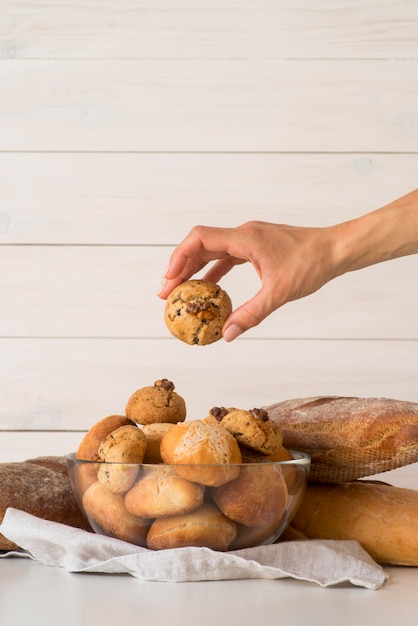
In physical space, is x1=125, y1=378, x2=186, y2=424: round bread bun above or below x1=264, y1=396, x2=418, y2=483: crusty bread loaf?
above

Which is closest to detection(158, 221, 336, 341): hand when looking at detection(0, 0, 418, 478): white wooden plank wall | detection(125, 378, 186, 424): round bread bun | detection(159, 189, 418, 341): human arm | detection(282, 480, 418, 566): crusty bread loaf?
detection(159, 189, 418, 341): human arm

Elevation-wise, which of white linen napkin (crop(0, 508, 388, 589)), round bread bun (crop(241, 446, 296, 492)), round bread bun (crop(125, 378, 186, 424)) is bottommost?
white linen napkin (crop(0, 508, 388, 589))

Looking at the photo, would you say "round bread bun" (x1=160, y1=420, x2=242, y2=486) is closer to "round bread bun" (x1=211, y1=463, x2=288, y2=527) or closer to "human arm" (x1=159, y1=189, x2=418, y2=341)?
"round bread bun" (x1=211, y1=463, x2=288, y2=527)

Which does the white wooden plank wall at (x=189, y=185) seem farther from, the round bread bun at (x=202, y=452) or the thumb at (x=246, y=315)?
the round bread bun at (x=202, y=452)

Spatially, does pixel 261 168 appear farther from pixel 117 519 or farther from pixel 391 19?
pixel 117 519

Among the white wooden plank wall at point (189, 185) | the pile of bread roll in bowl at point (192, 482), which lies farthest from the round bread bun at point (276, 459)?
the white wooden plank wall at point (189, 185)

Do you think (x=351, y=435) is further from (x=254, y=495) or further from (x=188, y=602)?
(x=188, y=602)
